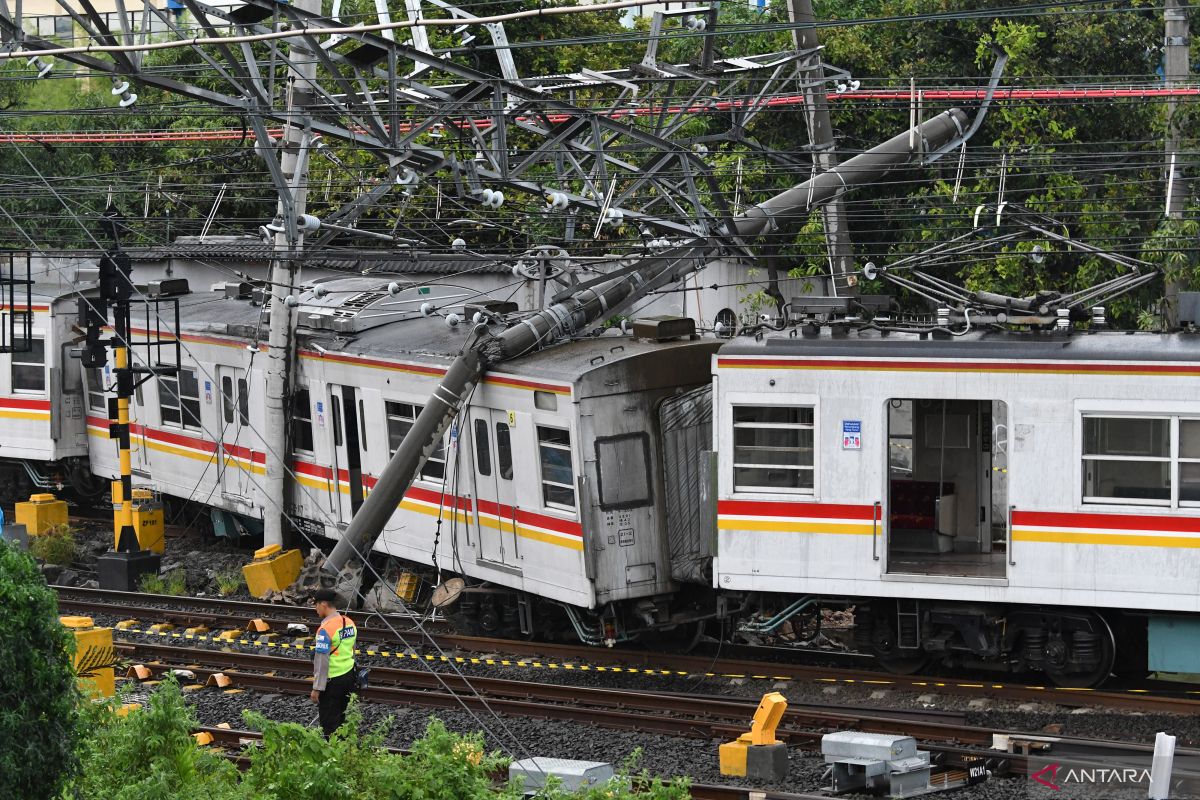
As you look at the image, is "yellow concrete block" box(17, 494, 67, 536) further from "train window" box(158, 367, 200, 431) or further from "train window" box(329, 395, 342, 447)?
"train window" box(329, 395, 342, 447)

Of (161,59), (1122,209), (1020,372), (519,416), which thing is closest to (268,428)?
(519,416)

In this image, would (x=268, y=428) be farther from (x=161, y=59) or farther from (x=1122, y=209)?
(x=161, y=59)

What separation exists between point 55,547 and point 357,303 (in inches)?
238

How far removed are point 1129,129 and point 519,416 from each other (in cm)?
1210

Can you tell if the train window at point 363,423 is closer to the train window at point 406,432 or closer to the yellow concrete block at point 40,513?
the train window at point 406,432

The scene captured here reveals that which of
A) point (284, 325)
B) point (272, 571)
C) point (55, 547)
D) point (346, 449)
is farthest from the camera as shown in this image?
point (55, 547)

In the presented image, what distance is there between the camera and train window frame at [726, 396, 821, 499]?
582 inches

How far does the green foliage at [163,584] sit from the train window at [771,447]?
969 cm

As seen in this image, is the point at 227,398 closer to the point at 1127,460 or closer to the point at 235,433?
the point at 235,433

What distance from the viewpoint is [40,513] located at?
81.5 ft

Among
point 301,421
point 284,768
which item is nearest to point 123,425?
point 301,421

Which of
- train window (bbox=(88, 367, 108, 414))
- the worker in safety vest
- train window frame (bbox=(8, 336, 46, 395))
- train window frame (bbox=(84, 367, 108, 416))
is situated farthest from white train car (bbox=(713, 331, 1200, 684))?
train window frame (bbox=(8, 336, 46, 395))

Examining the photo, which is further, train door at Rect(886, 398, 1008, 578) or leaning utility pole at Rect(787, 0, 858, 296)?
leaning utility pole at Rect(787, 0, 858, 296)

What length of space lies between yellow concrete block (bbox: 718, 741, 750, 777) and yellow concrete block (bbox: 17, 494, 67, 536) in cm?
1526
